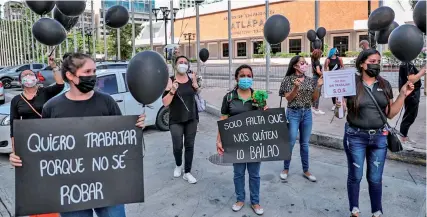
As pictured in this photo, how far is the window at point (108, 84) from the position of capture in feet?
24.4

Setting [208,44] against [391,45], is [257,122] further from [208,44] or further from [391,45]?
[208,44]

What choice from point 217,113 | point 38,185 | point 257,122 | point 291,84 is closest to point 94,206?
point 38,185

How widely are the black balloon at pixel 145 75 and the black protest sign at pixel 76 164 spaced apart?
0.25 metres

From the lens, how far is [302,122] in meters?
4.80

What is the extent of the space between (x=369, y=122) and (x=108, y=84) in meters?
5.57

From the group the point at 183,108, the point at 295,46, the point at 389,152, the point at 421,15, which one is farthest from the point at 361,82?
the point at 295,46

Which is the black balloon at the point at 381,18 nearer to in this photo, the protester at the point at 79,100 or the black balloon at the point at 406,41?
the black balloon at the point at 406,41

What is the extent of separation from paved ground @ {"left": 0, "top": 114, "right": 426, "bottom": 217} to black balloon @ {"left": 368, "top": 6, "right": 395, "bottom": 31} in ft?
7.02

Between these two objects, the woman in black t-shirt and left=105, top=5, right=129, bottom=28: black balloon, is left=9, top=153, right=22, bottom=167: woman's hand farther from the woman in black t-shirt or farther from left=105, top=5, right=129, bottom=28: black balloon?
left=105, top=5, right=129, bottom=28: black balloon

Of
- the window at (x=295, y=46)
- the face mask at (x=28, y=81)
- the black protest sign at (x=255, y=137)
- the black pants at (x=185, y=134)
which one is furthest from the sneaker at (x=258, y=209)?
the window at (x=295, y=46)

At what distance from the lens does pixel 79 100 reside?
2725mm

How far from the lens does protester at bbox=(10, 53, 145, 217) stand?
106 inches

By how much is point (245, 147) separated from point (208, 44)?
4424 cm

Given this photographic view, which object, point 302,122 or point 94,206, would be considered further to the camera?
point 302,122
